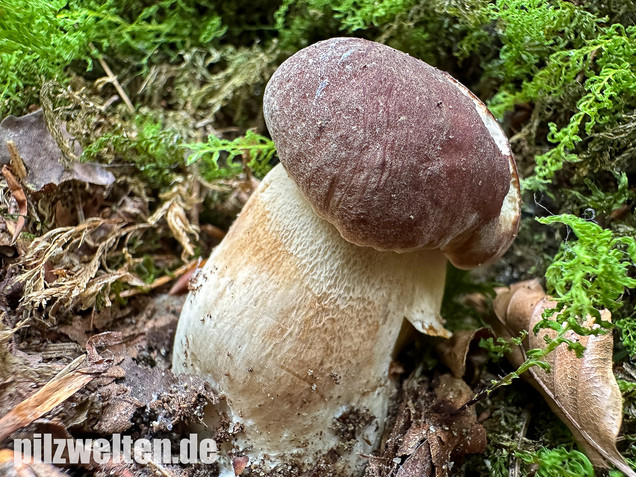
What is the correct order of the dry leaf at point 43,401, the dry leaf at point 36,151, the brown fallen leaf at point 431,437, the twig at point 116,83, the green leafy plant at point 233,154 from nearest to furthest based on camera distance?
the dry leaf at point 43,401, the brown fallen leaf at point 431,437, the dry leaf at point 36,151, the green leafy plant at point 233,154, the twig at point 116,83

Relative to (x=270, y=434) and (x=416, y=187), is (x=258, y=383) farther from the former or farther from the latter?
(x=416, y=187)

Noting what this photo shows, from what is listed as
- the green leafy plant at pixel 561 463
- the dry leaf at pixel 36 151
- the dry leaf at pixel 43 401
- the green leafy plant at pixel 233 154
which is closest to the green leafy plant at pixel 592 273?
the green leafy plant at pixel 561 463

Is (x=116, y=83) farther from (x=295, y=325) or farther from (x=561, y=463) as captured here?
(x=561, y=463)

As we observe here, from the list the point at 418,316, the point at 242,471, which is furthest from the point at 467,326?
the point at 242,471

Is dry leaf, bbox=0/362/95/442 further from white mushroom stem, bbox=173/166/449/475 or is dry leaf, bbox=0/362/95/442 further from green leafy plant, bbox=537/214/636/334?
green leafy plant, bbox=537/214/636/334

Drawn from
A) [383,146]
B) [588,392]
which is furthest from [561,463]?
[383,146]

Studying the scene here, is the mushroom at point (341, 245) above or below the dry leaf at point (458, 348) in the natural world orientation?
above

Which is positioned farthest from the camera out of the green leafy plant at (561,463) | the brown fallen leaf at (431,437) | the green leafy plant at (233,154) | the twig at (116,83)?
the twig at (116,83)

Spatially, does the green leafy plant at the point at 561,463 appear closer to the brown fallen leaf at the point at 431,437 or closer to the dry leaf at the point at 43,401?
the brown fallen leaf at the point at 431,437
